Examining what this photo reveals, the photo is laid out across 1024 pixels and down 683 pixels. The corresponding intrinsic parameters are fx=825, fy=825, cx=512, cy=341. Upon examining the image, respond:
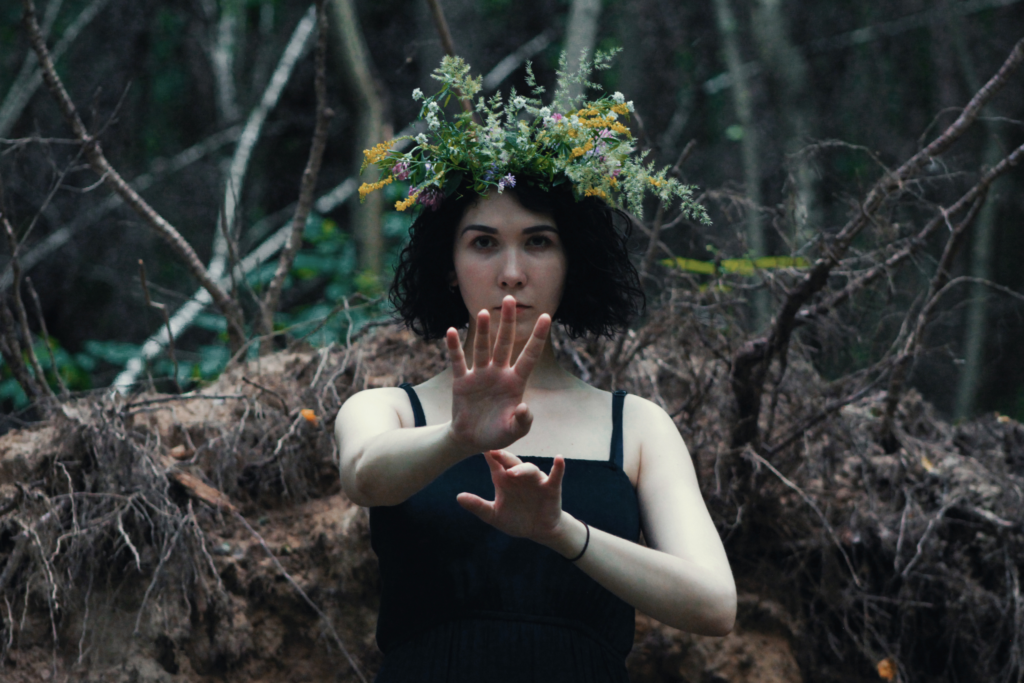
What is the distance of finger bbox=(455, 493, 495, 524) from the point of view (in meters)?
1.37

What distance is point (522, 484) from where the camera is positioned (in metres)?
1.38

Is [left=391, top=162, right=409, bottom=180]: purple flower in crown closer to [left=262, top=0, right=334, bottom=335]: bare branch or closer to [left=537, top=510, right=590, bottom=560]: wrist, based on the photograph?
[left=537, top=510, right=590, bottom=560]: wrist

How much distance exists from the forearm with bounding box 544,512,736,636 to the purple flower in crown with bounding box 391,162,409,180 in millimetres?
886

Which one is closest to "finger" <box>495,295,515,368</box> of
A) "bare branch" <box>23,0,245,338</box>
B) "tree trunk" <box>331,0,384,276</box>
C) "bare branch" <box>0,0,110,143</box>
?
Answer: "bare branch" <box>23,0,245,338</box>

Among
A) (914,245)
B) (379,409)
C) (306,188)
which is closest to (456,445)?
(379,409)

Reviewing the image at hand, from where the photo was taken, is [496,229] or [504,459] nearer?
[504,459]

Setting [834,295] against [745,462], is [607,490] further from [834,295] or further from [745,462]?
[834,295]

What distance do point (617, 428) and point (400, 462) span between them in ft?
1.87

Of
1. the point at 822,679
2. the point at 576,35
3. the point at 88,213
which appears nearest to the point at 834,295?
the point at 822,679

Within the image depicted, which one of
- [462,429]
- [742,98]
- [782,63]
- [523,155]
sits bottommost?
[462,429]

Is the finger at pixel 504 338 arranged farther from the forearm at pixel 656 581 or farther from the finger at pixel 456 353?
the forearm at pixel 656 581

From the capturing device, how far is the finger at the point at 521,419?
1328mm

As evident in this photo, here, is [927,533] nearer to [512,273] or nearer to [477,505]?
[512,273]


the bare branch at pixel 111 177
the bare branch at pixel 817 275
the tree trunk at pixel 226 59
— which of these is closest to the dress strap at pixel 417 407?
the bare branch at pixel 817 275
